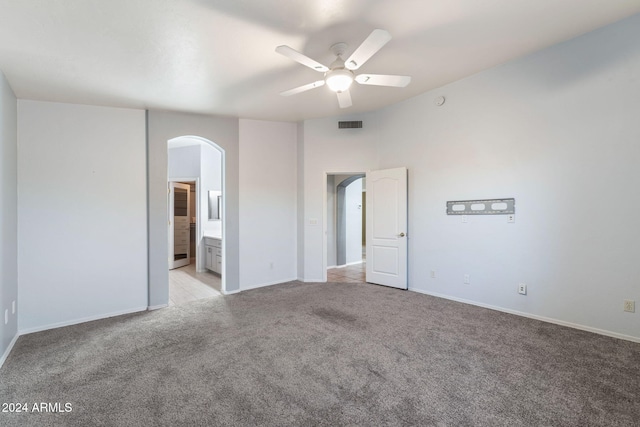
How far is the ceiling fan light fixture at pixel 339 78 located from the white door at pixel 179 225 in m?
5.31

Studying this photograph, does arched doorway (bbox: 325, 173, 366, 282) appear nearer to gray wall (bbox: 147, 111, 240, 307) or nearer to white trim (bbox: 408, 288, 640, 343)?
white trim (bbox: 408, 288, 640, 343)

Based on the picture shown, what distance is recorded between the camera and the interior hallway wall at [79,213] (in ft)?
11.4

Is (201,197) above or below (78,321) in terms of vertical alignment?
above

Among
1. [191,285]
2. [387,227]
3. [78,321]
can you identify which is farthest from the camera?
[191,285]

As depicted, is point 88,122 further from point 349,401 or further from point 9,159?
point 349,401

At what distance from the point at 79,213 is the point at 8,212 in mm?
709

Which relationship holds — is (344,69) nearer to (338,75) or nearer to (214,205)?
(338,75)

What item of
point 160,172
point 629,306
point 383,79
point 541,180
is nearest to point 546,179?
point 541,180

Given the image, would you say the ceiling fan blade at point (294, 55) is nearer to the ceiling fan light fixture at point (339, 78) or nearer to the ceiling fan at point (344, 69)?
the ceiling fan at point (344, 69)

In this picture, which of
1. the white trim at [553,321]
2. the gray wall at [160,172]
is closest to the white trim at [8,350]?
the gray wall at [160,172]

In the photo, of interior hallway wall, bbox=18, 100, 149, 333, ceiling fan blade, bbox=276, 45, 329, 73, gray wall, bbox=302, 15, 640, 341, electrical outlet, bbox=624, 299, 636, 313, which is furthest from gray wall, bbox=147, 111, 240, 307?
electrical outlet, bbox=624, 299, 636, 313

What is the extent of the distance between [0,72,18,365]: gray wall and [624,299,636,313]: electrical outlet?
5850 millimetres

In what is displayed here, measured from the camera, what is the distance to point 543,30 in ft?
9.12

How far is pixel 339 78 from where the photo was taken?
272 cm
